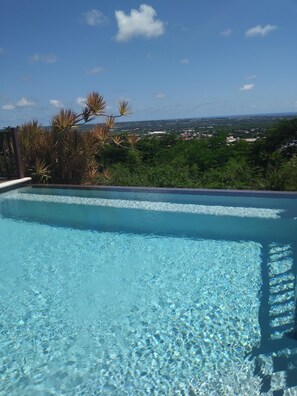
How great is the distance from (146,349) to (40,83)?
1523 centimetres

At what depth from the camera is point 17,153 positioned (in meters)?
8.05

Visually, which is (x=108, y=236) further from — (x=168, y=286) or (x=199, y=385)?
(x=199, y=385)

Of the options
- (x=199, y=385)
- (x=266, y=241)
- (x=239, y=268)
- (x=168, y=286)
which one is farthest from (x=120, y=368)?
(x=266, y=241)

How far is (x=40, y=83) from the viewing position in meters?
16.0

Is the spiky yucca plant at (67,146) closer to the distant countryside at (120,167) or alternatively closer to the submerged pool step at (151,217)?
the distant countryside at (120,167)

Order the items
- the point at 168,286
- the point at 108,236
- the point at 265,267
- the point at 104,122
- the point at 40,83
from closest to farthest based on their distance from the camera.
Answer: the point at 168,286 < the point at 265,267 < the point at 108,236 < the point at 104,122 < the point at 40,83

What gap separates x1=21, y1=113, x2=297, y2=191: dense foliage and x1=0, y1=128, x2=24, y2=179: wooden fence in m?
0.25

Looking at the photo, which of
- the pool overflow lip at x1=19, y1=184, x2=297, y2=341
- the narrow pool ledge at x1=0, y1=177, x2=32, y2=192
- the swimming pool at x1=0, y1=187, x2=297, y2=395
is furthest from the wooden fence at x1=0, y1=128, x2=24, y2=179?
the swimming pool at x1=0, y1=187, x2=297, y2=395

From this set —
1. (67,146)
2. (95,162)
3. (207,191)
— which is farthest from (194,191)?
(67,146)

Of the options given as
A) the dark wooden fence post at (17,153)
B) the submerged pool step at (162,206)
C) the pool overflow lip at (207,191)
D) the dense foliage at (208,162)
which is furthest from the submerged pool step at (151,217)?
the dense foliage at (208,162)

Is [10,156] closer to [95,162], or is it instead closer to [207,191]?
[95,162]

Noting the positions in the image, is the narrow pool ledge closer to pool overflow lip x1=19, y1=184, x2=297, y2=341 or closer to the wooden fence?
the wooden fence

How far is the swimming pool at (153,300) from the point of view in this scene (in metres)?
2.38

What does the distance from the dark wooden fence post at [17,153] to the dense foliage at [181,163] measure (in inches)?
9.1
